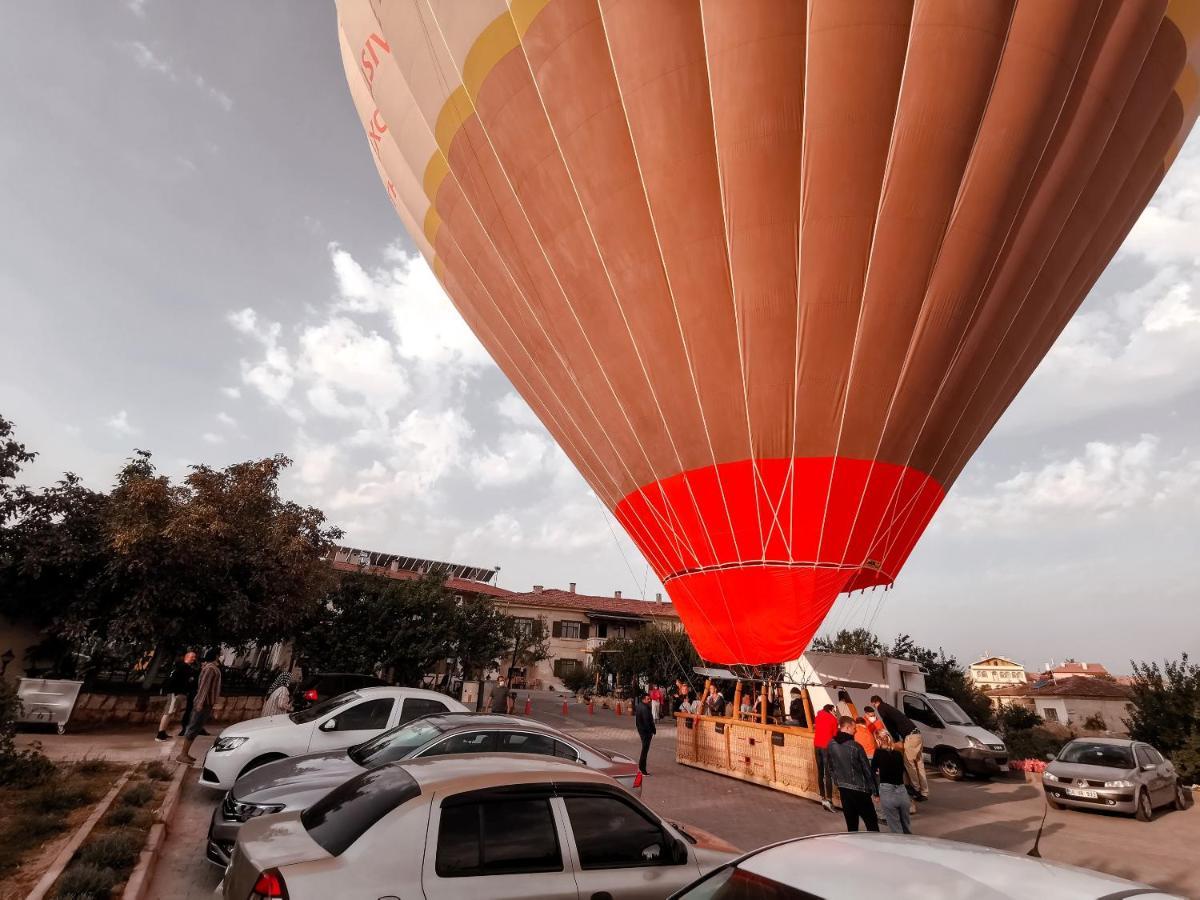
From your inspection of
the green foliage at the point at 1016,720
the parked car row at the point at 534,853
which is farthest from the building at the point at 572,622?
the parked car row at the point at 534,853

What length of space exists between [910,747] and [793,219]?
995 centimetres

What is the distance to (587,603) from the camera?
5500 cm

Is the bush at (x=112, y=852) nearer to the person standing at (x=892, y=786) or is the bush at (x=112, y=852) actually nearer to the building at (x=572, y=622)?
the person standing at (x=892, y=786)

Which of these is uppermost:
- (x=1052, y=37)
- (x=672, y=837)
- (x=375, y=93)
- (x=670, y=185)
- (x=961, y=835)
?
(x=375, y=93)

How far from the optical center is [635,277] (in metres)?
10.7

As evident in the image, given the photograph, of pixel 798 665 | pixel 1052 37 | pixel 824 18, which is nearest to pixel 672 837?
pixel 824 18

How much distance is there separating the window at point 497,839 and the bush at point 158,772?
8301 mm

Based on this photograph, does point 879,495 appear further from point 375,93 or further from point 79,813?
point 375,93

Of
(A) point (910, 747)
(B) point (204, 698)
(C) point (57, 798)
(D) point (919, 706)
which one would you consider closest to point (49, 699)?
(B) point (204, 698)

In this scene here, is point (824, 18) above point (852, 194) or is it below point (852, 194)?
above

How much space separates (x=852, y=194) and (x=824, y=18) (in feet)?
7.88

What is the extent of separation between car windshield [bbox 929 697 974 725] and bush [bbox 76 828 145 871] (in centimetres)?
1880

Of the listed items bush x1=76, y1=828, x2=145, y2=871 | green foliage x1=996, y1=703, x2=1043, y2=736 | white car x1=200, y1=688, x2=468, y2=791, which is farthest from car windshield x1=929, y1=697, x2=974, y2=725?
bush x1=76, y1=828, x2=145, y2=871

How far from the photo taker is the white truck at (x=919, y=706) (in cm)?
1677
